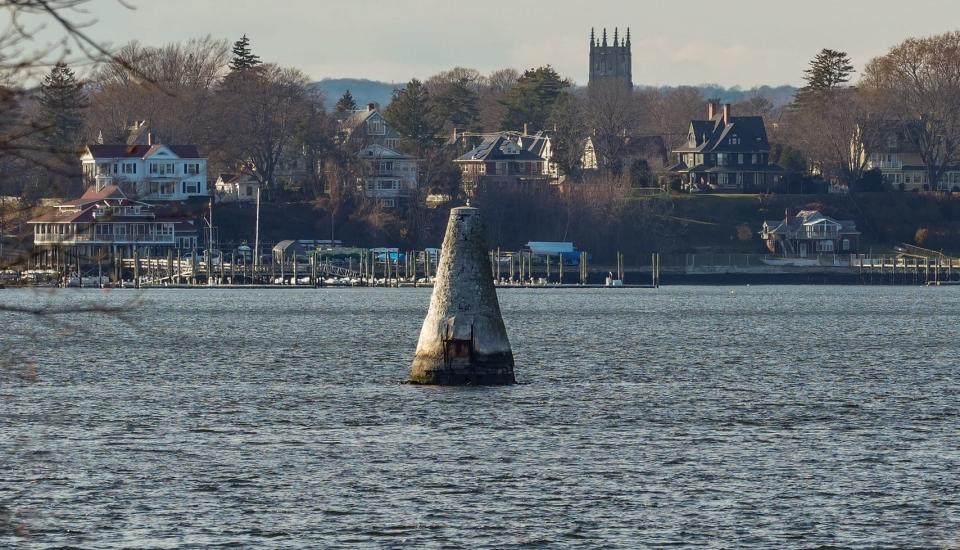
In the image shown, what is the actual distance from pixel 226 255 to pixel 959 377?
348ft

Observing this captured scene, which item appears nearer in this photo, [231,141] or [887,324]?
[887,324]

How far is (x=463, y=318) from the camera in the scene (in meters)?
43.7

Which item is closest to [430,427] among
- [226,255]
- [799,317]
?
[799,317]

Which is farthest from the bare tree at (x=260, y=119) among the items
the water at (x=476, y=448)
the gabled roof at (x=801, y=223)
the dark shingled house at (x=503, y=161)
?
the water at (x=476, y=448)

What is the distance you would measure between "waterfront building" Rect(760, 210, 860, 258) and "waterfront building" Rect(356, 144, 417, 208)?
122ft

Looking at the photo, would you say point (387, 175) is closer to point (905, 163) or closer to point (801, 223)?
point (801, 223)

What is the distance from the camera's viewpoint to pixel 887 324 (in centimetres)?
10506

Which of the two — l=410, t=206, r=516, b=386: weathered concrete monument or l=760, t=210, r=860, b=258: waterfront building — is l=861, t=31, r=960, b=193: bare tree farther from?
l=410, t=206, r=516, b=386: weathered concrete monument

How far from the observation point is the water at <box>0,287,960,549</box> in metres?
26.8

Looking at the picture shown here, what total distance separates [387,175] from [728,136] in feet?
132

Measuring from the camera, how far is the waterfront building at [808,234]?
16100cm

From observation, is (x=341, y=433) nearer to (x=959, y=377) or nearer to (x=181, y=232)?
(x=959, y=377)

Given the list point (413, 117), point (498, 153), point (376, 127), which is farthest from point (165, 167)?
point (498, 153)

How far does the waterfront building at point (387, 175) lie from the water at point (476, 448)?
86.0 meters
